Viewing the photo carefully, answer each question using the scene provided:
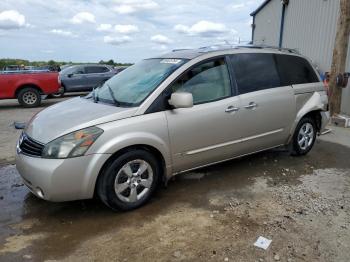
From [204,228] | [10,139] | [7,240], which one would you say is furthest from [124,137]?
[10,139]

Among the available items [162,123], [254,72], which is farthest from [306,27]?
[162,123]

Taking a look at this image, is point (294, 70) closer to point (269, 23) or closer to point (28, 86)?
point (28, 86)

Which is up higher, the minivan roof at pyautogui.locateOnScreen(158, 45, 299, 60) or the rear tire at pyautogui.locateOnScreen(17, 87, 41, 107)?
the minivan roof at pyautogui.locateOnScreen(158, 45, 299, 60)

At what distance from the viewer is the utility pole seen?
8891mm

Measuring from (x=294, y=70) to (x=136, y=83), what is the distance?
100 inches

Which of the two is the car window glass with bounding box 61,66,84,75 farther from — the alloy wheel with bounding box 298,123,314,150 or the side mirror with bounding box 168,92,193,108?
the side mirror with bounding box 168,92,193,108

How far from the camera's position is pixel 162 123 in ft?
12.9

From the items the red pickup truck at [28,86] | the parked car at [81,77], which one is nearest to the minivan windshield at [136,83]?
the red pickup truck at [28,86]

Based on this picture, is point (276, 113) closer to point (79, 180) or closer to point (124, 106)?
point (124, 106)

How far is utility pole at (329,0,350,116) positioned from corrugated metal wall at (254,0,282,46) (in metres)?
7.07

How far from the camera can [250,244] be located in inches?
128

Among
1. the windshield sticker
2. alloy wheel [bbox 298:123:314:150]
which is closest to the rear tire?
the windshield sticker

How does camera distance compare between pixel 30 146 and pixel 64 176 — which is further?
pixel 30 146

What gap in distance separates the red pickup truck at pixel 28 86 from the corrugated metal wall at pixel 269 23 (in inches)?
391
